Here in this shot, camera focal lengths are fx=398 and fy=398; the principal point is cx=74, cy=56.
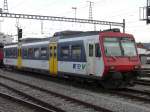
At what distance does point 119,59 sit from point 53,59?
600 centimetres

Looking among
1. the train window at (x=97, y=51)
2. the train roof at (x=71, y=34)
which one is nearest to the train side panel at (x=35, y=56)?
the train roof at (x=71, y=34)

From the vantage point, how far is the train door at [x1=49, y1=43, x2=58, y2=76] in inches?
893

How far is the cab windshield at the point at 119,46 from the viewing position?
17.8 meters

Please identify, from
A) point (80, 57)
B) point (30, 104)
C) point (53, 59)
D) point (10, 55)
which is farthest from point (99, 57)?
point (10, 55)

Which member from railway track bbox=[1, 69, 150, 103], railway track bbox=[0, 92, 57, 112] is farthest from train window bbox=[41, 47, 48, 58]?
railway track bbox=[0, 92, 57, 112]

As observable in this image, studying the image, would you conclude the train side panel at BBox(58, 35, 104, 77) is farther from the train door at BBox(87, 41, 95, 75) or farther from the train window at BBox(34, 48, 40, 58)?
the train window at BBox(34, 48, 40, 58)

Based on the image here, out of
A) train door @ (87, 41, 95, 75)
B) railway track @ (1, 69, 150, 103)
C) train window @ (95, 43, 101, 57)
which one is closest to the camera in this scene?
railway track @ (1, 69, 150, 103)

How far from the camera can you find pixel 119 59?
1791cm

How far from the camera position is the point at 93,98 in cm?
1536

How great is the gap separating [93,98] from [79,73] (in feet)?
13.6

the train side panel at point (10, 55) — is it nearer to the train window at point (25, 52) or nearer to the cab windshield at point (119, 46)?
the train window at point (25, 52)

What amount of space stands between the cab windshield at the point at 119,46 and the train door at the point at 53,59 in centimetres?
521

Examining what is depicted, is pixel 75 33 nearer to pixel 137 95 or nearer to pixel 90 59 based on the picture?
pixel 90 59

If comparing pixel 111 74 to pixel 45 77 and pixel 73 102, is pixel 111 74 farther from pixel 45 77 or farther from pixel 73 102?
pixel 45 77
